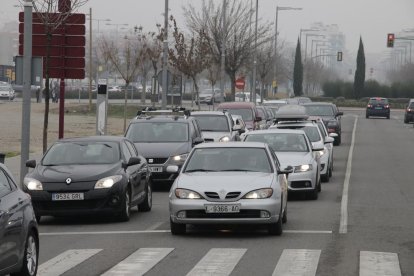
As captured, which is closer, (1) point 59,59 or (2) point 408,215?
(2) point 408,215

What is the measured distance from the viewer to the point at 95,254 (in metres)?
14.0

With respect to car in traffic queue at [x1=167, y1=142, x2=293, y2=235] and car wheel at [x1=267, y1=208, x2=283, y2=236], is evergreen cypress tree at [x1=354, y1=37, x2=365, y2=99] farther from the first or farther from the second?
car wheel at [x1=267, y1=208, x2=283, y2=236]

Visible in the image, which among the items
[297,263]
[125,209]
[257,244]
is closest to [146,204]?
[125,209]

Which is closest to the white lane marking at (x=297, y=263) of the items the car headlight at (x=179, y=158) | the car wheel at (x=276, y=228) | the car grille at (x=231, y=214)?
the car grille at (x=231, y=214)

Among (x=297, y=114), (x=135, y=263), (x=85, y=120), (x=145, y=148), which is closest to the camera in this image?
(x=135, y=263)

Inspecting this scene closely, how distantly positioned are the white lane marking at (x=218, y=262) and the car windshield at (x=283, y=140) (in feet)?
30.3

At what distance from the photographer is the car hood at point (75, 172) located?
1755 cm

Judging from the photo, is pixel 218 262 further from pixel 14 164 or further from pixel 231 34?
pixel 231 34

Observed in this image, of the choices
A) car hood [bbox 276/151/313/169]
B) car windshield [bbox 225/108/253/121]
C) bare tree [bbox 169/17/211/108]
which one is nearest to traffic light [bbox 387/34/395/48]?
bare tree [bbox 169/17/211/108]

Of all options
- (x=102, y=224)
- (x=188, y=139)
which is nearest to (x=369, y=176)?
(x=188, y=139)

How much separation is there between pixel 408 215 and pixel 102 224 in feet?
17.7

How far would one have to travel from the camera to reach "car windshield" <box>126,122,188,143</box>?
25.4m

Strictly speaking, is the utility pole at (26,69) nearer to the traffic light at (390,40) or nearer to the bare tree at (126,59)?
the bare tree at (126,59)

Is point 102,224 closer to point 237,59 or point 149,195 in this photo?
point 149,195
